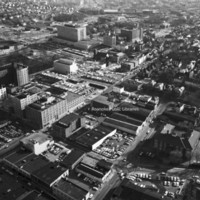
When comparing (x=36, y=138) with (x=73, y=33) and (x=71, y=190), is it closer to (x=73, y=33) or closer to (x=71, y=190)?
(x=71, y=190)

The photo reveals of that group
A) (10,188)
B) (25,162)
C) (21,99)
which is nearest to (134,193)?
(10,188)

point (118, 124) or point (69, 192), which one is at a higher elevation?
point (118, 124)

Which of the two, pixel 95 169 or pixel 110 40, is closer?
pixel 95 169

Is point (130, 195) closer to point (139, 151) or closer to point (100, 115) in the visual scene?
point (139, 151)

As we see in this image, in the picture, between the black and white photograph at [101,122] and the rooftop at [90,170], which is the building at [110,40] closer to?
the black and white photograph at [101,122]

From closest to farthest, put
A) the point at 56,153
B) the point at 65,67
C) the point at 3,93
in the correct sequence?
1. the point at 56,153
2. the point at 3,93
3. the point at 65,67

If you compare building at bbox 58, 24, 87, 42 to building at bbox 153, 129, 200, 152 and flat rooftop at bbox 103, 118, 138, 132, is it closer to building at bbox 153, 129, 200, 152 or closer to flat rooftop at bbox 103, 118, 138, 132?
flat rooftop at bbox 103, 118, 138, 132

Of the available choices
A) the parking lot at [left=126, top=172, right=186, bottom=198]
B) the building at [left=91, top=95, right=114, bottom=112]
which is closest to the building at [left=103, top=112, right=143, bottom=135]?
the building at [left=91, top=95, right=114, bottom=112]
